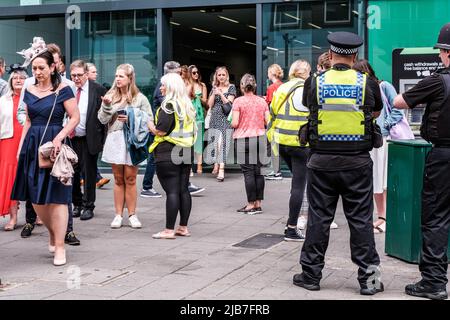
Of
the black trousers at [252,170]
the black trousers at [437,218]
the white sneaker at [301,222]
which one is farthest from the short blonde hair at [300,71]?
the black trousers at [437,218]

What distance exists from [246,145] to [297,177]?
2260 mm

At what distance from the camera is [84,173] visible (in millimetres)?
9570

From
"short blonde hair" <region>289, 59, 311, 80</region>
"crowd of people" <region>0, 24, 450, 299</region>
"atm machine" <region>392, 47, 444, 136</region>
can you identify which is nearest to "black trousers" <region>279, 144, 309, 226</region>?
"crowd of people" <region>0, 24, 450, 299</region>

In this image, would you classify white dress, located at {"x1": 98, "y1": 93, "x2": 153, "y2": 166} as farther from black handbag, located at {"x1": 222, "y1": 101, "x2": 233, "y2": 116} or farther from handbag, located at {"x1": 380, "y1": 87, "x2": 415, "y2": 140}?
black handbag, located at {"x1": 222, "y1": 101, "x2": 233, "y2": 116}

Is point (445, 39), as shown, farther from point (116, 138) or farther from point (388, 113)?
point (116, 138)

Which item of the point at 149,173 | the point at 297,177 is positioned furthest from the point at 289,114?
the point at 149,173

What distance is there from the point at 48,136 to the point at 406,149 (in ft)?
10.9

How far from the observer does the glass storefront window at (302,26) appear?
13.4 m

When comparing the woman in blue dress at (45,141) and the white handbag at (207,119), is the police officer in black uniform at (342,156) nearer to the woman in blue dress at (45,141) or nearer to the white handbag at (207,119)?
the woman in blue dress at (45,141)

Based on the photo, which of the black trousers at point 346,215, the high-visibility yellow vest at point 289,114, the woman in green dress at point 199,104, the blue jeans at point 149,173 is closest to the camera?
the black trousers at point 346,215

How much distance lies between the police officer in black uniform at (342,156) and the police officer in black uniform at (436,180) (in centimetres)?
34
